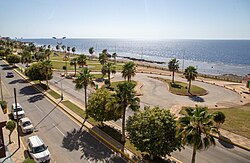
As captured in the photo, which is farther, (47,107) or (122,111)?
(47,107)

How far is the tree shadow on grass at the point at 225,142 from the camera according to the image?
92.7ft

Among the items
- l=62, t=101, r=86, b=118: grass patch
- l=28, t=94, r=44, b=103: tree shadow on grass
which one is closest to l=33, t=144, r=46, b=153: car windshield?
l=62, t=101, r=86, b=118: grass patch

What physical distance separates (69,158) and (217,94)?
46076 millimetres

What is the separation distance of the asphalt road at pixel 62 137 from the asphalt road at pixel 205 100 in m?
7.82

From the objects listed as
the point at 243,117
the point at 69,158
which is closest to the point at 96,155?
the point at 69,158

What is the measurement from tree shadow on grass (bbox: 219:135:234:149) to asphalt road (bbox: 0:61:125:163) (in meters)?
15.6

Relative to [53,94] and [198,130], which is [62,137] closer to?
[198,130]

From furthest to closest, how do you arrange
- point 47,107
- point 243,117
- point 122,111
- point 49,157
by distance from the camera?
1. point 47,107
2. point 243,117
3. point 122,111
4. point 49,157

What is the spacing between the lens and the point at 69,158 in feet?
77.9

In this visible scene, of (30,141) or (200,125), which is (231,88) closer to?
(200,125)

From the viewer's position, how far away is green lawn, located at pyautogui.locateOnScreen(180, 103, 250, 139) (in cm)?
3253

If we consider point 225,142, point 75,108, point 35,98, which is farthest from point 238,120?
point 35,98

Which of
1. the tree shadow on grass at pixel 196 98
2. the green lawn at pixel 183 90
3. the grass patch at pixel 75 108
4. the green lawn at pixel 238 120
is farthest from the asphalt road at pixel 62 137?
the green lawn at pixel 183 90

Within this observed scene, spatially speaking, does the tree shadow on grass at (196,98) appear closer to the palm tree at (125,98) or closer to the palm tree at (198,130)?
the palm tree at (125,98)
